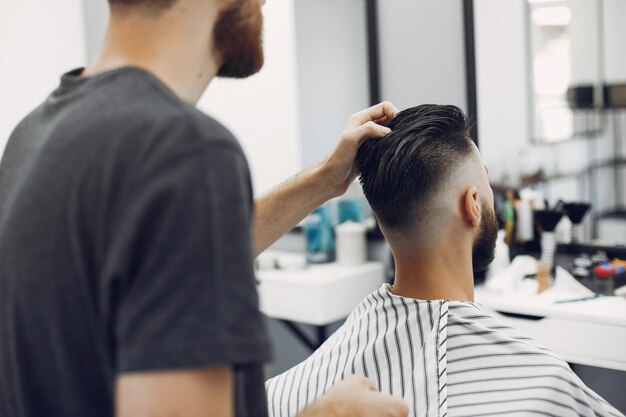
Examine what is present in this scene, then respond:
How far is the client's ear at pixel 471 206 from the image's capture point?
5.02ft

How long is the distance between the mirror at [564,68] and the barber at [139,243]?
2.13 meters

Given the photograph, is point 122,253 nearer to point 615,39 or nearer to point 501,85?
point 615,39

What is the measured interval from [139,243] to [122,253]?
20 millimetres

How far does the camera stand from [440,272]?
61.0 inches

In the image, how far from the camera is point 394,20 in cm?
307

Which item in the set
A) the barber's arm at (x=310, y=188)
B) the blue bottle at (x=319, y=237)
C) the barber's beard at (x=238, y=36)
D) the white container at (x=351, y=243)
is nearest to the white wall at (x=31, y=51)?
the blue bottle at (x=319, y=237)

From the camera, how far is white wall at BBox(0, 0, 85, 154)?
154 inches

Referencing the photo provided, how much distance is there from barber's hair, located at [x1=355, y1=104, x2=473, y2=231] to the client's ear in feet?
0.19

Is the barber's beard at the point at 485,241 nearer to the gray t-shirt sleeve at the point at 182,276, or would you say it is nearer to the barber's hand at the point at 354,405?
the barber's hand at the point at 354,405

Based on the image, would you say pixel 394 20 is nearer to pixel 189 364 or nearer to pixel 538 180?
pixel 538 180

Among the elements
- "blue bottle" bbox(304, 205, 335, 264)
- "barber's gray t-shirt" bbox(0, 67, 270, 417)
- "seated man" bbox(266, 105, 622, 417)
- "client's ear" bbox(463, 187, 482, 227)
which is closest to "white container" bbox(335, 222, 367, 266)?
"blue bottle" bbox(304, 205, 335, 264)

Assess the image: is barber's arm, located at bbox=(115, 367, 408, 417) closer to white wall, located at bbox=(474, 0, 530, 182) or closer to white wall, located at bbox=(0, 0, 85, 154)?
white wall, located at bbox=(474, 0, 530, 182)

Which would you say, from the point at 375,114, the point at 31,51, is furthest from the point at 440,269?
the point at 31,51

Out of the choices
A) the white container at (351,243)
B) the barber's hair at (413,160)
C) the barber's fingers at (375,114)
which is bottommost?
the white container at (351,243)
